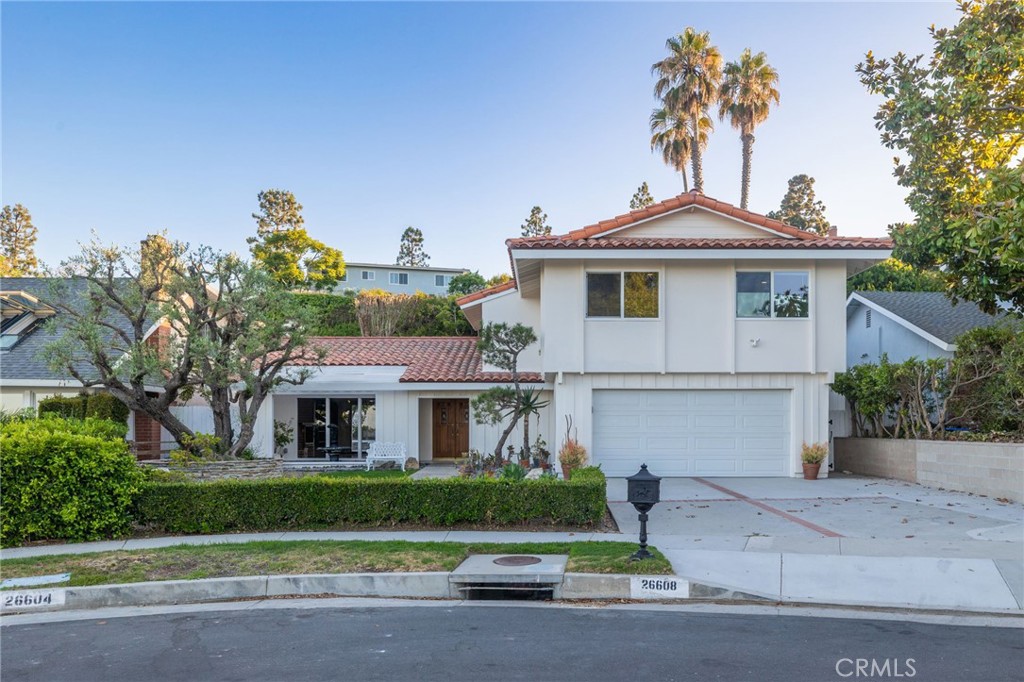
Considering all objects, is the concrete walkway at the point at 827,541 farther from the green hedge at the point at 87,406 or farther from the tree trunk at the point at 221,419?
the green hedge at the point at 87,406

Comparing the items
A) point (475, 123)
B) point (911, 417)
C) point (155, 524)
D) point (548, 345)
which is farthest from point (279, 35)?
point (911, 417)

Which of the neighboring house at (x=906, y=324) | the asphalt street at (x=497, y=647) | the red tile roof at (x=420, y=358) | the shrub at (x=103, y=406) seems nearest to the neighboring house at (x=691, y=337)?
the red tile roof at (x=420, y=358)

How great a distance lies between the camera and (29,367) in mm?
21234

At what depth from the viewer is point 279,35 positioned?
1589cm

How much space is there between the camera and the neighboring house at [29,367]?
20.8m

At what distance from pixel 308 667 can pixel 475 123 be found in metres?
16.7

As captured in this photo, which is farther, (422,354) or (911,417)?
(422,354)

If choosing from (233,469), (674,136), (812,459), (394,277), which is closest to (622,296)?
(812,459)

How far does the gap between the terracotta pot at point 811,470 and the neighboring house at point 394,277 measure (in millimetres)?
44629

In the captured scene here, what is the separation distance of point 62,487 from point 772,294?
48.9 feet

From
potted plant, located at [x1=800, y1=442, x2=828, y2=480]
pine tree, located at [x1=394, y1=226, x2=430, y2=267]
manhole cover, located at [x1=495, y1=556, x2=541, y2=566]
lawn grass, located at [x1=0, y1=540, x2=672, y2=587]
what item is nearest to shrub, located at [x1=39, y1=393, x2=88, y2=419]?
lawn grass, located at [x1=0, y1=540, x2=672, y2=587]

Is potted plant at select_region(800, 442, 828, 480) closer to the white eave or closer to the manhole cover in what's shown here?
the white eave

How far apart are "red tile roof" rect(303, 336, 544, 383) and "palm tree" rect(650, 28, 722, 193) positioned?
1700 cm

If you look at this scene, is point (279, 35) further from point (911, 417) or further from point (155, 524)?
point (911, 417)
